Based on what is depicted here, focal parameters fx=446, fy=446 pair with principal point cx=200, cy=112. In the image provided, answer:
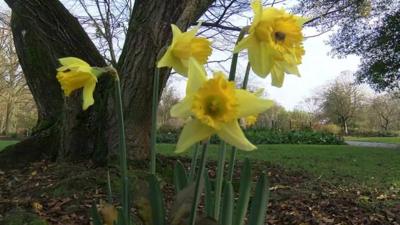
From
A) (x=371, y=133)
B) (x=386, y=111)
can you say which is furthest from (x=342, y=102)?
(x=386, y=111)

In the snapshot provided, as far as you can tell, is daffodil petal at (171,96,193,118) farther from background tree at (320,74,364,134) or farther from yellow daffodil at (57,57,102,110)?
background tree at (320,74,364,134)

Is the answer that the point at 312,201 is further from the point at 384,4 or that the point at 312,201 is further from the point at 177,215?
the point at 384,4

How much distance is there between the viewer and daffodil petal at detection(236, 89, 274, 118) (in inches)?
38.1

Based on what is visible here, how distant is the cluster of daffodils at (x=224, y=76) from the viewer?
0.90m

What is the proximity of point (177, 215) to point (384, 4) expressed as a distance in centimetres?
1480

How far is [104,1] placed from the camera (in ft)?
40.1

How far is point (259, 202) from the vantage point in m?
1.17

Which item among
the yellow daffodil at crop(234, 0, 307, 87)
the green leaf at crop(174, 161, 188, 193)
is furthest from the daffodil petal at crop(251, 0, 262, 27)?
the green leaf at crop(174, 161, 188, 193)

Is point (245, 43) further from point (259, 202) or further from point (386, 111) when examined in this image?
point (386, 111)

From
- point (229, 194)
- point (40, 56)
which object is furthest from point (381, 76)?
point (229, 194)

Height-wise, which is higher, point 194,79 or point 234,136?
point 194,79

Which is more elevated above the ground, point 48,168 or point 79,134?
point 79,134

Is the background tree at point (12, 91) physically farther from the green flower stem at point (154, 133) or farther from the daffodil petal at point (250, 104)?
the daffodil petal at point (250, 104)

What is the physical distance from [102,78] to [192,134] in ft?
13.1
